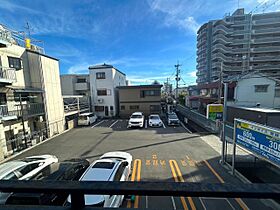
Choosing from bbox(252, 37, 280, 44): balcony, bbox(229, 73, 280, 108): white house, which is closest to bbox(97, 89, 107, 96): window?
bbox(229, 73, 280, 108): white house

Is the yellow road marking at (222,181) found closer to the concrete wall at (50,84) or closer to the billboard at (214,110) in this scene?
the billboard at (214,110)

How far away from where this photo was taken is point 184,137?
39.1 ft

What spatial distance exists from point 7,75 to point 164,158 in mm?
12239

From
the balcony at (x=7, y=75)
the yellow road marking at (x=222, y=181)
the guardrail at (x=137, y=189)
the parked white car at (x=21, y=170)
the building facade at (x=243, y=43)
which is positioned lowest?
the yellow road marking at (x=222, y=181)

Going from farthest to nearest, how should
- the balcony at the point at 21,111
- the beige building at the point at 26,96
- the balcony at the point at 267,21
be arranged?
1. the balcony at the point at 267,21
2. the beige building at the point at 26,96
3. the balcony at the point at 21,111

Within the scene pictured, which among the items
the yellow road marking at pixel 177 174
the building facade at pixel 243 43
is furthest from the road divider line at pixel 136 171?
the building facade at pixel 243 43

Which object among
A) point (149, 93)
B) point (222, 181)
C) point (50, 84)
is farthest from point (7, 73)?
point (149, 93)

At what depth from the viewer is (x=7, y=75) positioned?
10.0 meters

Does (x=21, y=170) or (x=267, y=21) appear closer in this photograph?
(x=21, y=170)

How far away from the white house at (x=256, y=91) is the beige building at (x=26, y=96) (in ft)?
72.9

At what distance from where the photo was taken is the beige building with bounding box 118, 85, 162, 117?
21.7m

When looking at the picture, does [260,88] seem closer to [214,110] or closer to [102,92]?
[214,110]

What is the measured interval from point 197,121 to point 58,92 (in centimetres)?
1607

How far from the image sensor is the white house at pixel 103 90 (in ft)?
73.4
